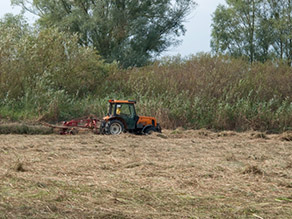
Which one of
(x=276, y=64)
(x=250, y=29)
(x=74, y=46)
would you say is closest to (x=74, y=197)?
(x=74, y=46)

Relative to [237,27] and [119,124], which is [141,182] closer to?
[119,124]

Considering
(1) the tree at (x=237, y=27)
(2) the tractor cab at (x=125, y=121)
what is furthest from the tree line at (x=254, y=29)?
(2) the tractor cab at (x=125, y=121)

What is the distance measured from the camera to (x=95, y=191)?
15.3 ft

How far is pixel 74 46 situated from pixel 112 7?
11.3 meters

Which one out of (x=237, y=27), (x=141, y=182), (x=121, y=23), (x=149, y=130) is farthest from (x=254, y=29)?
(x=141, y=182)

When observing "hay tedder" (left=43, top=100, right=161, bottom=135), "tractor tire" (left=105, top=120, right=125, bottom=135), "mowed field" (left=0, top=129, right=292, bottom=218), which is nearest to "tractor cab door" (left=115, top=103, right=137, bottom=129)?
"hay tedder" (left=43, top=100, right=161, bottom=135)

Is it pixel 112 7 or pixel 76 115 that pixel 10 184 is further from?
pixel 112 7

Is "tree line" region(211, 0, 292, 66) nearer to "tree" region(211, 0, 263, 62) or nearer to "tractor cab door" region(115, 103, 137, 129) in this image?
"tree" region(211, 0, 263, 62)

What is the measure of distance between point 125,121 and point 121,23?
18.8m

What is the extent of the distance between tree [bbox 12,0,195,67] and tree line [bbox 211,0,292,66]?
337cm

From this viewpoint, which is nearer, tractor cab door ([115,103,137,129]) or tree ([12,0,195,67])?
tractor cab door ([115,103,137,129])

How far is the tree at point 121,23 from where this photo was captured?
28797 millimetres

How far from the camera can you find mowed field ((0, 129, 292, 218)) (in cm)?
399

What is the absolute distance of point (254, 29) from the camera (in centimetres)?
3244
